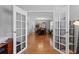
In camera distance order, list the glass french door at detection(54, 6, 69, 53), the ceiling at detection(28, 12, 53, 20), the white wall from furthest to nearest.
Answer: the glass french door at detection(54, 6, 69, 53)
the ceiling at detection(28, 12, 53, 20)
the white wall

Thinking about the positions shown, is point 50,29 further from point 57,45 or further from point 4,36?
point 4,36

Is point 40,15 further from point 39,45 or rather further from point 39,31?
point 39,45

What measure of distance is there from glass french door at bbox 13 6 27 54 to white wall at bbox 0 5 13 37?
0.10 meters

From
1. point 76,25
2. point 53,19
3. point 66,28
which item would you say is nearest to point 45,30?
point 53,19

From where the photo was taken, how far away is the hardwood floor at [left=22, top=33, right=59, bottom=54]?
2.73 metres

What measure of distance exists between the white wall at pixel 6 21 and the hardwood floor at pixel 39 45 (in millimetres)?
549

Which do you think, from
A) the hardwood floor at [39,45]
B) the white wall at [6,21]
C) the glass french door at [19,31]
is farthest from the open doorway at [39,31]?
the white wall at [6,21]

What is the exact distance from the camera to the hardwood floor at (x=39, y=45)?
2727mm

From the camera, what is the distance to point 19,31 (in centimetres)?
285

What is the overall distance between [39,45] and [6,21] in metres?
1.05

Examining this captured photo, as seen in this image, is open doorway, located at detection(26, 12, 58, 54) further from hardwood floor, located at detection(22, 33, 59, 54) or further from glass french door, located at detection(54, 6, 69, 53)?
glass french door, located at detection(54, 6, 69, 53)

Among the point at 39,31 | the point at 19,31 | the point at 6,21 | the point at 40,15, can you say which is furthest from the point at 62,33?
the point at 6,21

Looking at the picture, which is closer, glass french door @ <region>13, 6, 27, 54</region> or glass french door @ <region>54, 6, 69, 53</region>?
glass french door @ <region>13, 6, 27, 54</region>

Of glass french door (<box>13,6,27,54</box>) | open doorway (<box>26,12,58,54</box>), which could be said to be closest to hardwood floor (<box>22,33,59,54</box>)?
open doorway (<box>26,12,58,54</box>)
